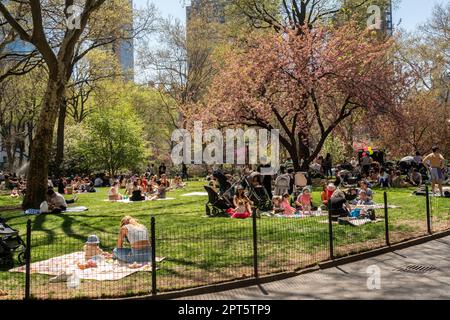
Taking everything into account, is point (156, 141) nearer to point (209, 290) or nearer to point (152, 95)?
point (152, 95)

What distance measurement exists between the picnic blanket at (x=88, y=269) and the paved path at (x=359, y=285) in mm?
1857

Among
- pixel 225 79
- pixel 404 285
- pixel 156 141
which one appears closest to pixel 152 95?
pixel 156 141

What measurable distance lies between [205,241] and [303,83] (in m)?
15.5

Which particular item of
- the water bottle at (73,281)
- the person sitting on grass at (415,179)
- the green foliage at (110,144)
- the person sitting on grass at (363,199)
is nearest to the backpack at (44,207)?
the water bottle at (73,281)

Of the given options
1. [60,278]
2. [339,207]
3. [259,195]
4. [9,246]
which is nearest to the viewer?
[60,278]

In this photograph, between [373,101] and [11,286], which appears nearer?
[11,286]

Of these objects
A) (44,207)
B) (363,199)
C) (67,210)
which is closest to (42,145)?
(44,207)

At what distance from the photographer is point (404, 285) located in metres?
8.45

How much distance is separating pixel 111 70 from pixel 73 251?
3228cm

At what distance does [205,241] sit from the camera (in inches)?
462

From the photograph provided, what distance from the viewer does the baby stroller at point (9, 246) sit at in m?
10.3

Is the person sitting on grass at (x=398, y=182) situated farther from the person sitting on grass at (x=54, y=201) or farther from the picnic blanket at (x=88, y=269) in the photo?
the picnic blanket at (x=88, y=269)

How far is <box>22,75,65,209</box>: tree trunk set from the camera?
1917 centimetres

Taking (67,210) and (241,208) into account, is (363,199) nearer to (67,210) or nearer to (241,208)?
(241,208)
